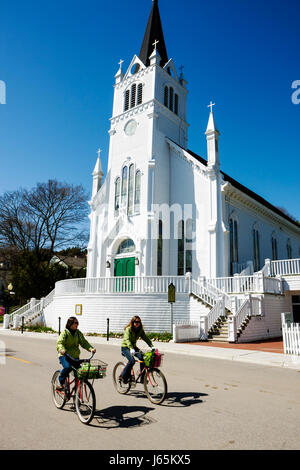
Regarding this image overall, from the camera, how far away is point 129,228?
25094 mm

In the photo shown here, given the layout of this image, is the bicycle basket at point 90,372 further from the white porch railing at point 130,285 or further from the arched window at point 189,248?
the arched window at point 189,248

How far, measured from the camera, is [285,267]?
2125 cm

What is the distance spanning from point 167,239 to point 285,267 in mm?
8110

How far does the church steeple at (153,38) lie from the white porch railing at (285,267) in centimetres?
1989

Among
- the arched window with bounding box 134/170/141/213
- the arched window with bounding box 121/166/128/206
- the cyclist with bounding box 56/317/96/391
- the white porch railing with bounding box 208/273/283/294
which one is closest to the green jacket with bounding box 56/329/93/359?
the cyclist with bounding box 56/317/96/391

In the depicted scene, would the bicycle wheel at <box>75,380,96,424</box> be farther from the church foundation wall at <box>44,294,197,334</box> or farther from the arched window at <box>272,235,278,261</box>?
the arched window at <box>272,235,278,261</box>

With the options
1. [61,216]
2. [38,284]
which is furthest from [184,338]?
[61,216]

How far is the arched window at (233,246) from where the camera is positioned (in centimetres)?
2416

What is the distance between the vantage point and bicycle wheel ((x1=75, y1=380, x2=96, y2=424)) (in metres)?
4.91

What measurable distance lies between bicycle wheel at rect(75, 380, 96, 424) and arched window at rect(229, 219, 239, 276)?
19.9 meters

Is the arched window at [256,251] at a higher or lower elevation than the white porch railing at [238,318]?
higher

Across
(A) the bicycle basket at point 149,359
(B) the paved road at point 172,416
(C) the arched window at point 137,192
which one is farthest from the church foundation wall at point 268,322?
(C) the arched window at point 137,192

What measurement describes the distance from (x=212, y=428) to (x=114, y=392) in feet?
9.33

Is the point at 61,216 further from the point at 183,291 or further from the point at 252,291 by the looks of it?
the point at 252,291
